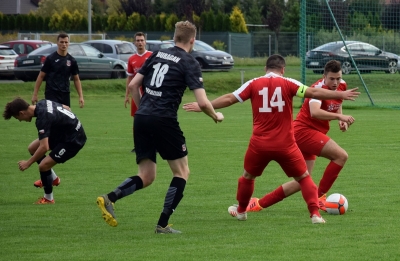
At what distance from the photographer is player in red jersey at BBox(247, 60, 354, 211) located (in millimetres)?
9000

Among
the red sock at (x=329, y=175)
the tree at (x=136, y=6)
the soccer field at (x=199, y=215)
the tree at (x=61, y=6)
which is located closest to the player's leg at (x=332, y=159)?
the red sock at (x=329, y=175)

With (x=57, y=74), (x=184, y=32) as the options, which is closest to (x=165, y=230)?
(x=184, y=32)

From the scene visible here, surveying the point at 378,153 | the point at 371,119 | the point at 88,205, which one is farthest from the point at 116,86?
the point at 88,205

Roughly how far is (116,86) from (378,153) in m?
18.8

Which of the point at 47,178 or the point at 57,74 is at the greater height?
the point at 57,74

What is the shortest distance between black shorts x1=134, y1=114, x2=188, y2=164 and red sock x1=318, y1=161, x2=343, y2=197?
2.20 metres

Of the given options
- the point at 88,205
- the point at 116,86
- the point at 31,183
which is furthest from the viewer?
the point at 116,86

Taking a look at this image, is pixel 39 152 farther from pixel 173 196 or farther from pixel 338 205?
pixel 338 205

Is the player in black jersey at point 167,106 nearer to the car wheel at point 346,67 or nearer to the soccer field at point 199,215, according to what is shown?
the soccer field at point 199,215

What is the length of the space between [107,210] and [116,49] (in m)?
29.0

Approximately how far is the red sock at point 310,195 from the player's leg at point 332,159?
3.31 feet

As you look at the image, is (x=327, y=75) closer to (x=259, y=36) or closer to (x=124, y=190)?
(x=124, y=190)

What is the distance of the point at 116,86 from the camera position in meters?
32.3

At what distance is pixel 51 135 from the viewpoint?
10086 millimetres
